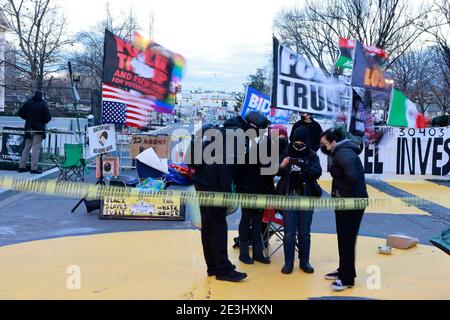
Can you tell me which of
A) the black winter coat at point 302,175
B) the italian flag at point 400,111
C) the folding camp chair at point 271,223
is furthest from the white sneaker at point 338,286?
the italian flag at point 400,111

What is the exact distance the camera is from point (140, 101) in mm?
8078

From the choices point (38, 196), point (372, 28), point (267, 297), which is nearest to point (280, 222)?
point (267, 297)

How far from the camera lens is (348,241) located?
17.4 ft

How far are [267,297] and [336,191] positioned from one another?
52.1 inches

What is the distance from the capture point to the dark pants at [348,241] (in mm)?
5305

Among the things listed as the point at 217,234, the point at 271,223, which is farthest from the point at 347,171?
the point at 271,223

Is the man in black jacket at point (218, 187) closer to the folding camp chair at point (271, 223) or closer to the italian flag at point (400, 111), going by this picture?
the folding camp chair at point (271, 223)

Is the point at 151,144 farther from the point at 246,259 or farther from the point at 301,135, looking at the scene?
the point at 301,135

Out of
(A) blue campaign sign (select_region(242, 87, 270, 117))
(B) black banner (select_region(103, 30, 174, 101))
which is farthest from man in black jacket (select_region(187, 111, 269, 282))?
(A) blue campaign sign (select_region(242, 87, 270, 117))

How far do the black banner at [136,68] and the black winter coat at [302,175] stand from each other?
2.76m

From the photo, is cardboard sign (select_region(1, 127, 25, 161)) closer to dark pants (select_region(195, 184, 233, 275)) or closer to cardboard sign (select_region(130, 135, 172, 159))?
cardboard sign (select_region(130, 135, 172, 159))

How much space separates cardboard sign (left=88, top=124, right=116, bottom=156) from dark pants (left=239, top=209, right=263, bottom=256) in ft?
13.5

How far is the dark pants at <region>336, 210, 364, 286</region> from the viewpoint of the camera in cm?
530
